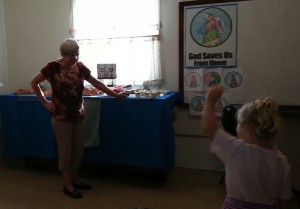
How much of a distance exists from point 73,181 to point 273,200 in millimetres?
2034

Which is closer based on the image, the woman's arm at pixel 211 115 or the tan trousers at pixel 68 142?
the woman's arm at pixel 211 115

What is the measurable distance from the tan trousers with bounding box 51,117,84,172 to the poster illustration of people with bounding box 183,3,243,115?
3.90 ft

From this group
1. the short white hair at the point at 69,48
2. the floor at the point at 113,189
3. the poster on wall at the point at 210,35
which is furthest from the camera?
the poster on wall at the point at 210,35

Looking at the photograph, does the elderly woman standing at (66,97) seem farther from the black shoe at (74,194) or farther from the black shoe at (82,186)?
the black shoe at (82,186)

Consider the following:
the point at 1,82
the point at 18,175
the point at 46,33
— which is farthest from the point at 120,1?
the point at 18,175

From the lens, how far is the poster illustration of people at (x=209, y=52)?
2797 mm

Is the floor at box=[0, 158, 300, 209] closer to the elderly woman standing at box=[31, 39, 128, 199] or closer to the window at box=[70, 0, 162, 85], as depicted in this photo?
the elderly woman standing at box=[31, 39, 128, 199]

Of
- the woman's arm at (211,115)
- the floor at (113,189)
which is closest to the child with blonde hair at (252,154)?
the woman's arm at (211,115)

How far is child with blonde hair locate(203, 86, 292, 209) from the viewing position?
3.09 ft

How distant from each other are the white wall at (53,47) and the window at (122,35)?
115mm

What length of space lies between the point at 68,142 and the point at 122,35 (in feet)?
4.48

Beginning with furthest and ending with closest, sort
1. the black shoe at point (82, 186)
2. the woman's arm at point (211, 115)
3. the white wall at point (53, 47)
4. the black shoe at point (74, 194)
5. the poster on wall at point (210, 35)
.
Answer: the white wall at point (53, 47) → the poster on wall at point (210, 35) → the black shoe at point (82, 186) → the black shoe at point (74, 194) → the woman's arm at point (211, 115)

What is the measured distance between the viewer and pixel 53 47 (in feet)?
11.4

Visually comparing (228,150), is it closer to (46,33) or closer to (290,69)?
Result: (290,69)
